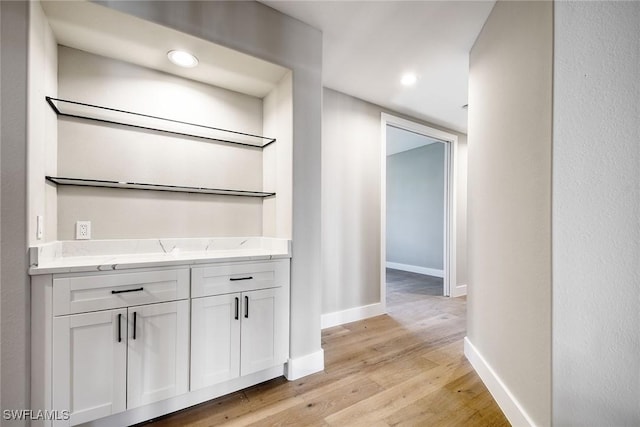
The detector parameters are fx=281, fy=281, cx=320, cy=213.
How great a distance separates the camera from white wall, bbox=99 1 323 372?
1.84m

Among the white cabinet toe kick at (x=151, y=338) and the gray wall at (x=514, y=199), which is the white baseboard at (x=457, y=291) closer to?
the gray wall at (x=514, y=199)

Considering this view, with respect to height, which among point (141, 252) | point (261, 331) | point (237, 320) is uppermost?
point (141, 252)

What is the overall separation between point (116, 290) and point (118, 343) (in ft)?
0.90

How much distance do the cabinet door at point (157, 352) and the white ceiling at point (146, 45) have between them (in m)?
1.55

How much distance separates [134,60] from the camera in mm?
1871

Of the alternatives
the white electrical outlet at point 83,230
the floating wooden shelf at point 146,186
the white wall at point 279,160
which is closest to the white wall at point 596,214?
the white wall at point 279,160

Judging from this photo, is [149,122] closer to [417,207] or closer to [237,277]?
[237,277]

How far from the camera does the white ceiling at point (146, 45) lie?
1498 mm

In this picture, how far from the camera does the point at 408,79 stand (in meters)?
2.77

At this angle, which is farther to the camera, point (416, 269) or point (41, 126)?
point (416, 269)

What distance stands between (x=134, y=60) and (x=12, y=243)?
4.31 feet

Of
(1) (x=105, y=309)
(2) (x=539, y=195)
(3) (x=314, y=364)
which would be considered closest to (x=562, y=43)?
(2) (x=539, y=195)

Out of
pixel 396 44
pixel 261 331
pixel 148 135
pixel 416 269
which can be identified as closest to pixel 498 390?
pixel 261 331

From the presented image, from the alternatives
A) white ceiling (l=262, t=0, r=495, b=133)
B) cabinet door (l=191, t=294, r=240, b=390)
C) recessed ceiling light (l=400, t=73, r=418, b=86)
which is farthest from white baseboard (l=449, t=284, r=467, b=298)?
cabinet door (l=191, t=294, r=240, b=390)
